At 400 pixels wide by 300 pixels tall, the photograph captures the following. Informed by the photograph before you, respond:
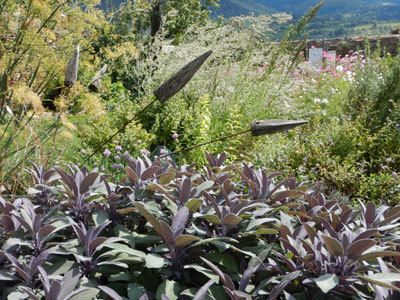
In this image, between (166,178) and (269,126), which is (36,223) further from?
(269,126)

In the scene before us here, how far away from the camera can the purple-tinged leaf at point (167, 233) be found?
3.06 ft

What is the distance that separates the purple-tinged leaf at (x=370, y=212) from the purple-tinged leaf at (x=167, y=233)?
2.31 feet

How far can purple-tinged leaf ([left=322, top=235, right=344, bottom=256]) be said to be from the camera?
0.90m

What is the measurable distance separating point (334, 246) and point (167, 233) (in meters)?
0.42

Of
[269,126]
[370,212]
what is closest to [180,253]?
[370,212]

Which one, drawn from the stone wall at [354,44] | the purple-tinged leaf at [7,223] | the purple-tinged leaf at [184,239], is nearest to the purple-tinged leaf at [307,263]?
the purple-tinged leaf at [184,239]

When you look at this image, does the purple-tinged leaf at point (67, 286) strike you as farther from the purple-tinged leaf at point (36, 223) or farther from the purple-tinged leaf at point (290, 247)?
the purple-tinged leaf at point (290, 247)

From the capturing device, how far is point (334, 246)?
916 millimetres

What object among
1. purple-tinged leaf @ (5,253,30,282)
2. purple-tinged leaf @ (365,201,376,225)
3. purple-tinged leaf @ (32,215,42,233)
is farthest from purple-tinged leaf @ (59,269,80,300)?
purple-tinged leaf @ (365,201,376,225)

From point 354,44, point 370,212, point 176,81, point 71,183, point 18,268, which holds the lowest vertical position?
point 370,212

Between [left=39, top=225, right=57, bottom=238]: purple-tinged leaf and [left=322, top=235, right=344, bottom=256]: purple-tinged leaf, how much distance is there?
71 cm

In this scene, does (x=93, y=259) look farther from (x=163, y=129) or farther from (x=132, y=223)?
(x=163, y=129)

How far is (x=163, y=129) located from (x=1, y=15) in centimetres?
258

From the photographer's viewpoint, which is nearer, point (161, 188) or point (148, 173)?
point (161, 188)
